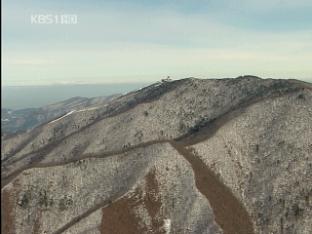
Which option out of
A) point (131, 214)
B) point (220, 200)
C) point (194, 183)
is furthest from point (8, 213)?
point (220, 200)

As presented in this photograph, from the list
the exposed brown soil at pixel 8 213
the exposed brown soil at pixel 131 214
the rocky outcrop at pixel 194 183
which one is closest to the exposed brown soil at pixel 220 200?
the rocky outcrop at pixel 194 183

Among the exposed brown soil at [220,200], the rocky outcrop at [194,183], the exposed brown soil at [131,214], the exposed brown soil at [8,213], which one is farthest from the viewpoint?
the exposed brown soil at [8,213]

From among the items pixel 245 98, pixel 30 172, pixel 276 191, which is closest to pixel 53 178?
pixel 30 172

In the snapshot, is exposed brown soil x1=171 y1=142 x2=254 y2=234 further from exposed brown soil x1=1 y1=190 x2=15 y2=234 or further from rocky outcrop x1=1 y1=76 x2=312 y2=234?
exposed brown soil x1=1 y1=190 x2=15 y2=234

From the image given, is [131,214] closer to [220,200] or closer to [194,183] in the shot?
[194,183]

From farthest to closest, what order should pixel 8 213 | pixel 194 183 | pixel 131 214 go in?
pixel 194 183 < pixel 8 213 < pixel 131 214

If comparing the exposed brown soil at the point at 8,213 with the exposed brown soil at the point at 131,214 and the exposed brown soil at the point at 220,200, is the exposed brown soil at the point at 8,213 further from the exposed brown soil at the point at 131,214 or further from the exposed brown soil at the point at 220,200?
the exposed brown soil at the point at 220,200

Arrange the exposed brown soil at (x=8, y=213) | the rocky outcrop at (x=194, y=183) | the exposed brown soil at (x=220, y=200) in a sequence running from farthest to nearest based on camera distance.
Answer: the exposed brown soil at (x=8, y=213), the exposed brown soil at (x=220, y=200), the rocky outcrop at (x=194, y=183)

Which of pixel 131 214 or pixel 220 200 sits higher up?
pixel 220 200
